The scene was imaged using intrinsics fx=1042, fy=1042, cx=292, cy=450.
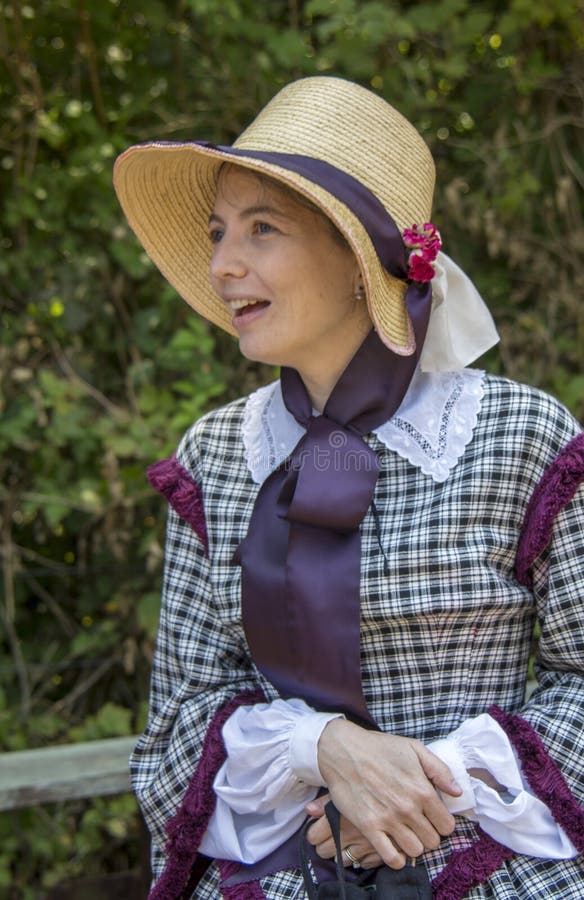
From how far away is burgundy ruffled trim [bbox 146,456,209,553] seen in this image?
1.98 m

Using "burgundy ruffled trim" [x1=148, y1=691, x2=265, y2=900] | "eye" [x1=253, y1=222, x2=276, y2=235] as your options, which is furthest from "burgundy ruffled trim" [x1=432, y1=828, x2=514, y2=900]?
"eye" [x1=253, y1=222, x2=276, y2=235]

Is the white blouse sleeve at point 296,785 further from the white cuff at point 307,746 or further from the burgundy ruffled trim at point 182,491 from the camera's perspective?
the burgundy ruffled trim at point 182,491

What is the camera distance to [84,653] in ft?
11.7

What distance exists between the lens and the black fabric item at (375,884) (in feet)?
5.28

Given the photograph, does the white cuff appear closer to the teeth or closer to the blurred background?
the teeth

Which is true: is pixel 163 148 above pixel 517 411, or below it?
above

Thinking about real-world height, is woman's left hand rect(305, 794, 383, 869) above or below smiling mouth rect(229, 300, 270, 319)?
below

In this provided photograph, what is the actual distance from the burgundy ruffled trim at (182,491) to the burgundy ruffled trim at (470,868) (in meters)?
0.71

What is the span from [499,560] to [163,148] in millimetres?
919

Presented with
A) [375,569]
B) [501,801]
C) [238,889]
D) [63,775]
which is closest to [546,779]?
[501,801]

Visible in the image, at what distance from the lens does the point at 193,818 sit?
184 centimetres

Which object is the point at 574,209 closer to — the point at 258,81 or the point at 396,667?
the point at 258,81

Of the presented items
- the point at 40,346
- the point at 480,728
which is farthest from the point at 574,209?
the point at 480,728

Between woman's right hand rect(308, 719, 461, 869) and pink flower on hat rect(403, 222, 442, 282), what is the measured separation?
2.53ft
